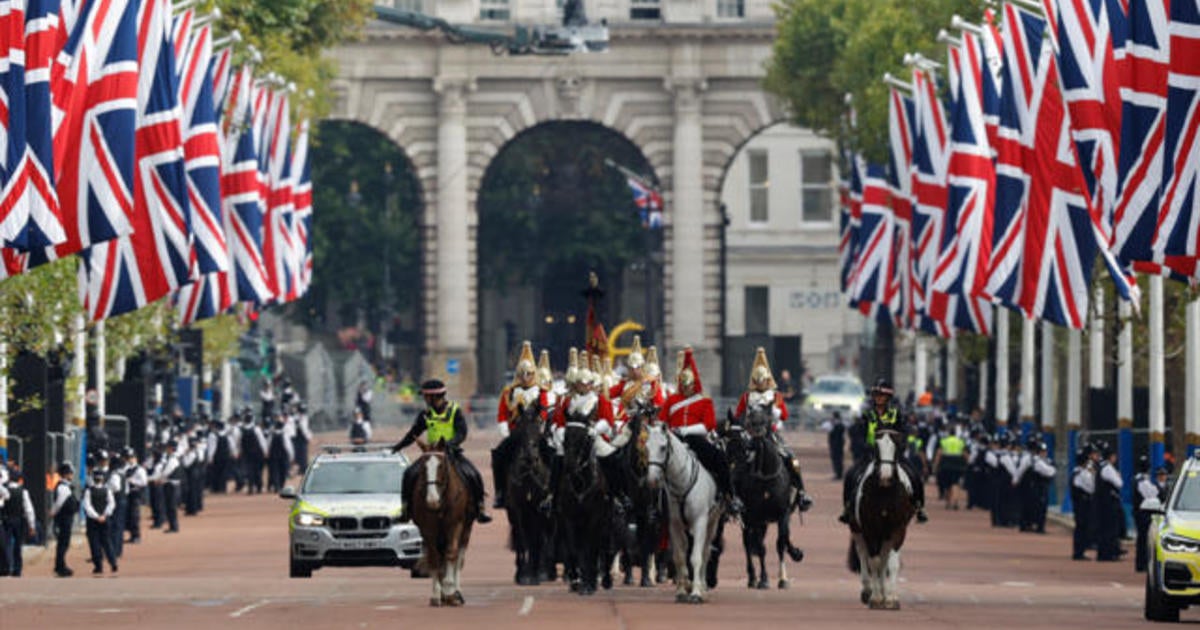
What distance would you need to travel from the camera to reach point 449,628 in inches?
1147

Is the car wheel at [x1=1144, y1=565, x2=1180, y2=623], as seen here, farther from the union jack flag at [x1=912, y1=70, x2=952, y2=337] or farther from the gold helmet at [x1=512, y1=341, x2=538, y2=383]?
the union jack flag at [x1=912, y1=70, x2=952, y2=337]

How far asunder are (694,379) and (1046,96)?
15.1 metres

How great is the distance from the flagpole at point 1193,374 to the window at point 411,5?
58789 mm

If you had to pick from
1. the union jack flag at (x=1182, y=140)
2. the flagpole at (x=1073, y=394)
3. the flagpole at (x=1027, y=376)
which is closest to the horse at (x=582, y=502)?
the union jack flag at (x=1182, y=140)

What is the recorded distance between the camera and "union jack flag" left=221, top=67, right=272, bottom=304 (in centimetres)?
5819

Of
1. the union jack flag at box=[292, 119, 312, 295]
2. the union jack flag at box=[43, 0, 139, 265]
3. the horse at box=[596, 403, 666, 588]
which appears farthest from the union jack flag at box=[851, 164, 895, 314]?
the horse at box=[596, 403, 666, 588]

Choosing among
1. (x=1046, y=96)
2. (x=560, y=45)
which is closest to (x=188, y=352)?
(x=560, y=45)

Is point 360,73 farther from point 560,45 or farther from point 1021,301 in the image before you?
point 1021,301

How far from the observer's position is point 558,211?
125 meters

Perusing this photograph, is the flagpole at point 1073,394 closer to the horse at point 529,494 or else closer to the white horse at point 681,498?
the horse at point 529,494

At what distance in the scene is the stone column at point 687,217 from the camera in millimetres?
106125

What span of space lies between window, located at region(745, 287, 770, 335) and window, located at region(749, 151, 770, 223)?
270 cm

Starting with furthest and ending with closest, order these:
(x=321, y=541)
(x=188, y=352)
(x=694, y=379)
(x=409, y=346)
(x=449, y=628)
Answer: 1. (x=409, y=346)
2. (x=188, y=352)
3. (x=321, y=541)
4. (x=694, y=379)
5. (x=449, y=628)

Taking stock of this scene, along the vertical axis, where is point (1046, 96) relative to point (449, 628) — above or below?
above
